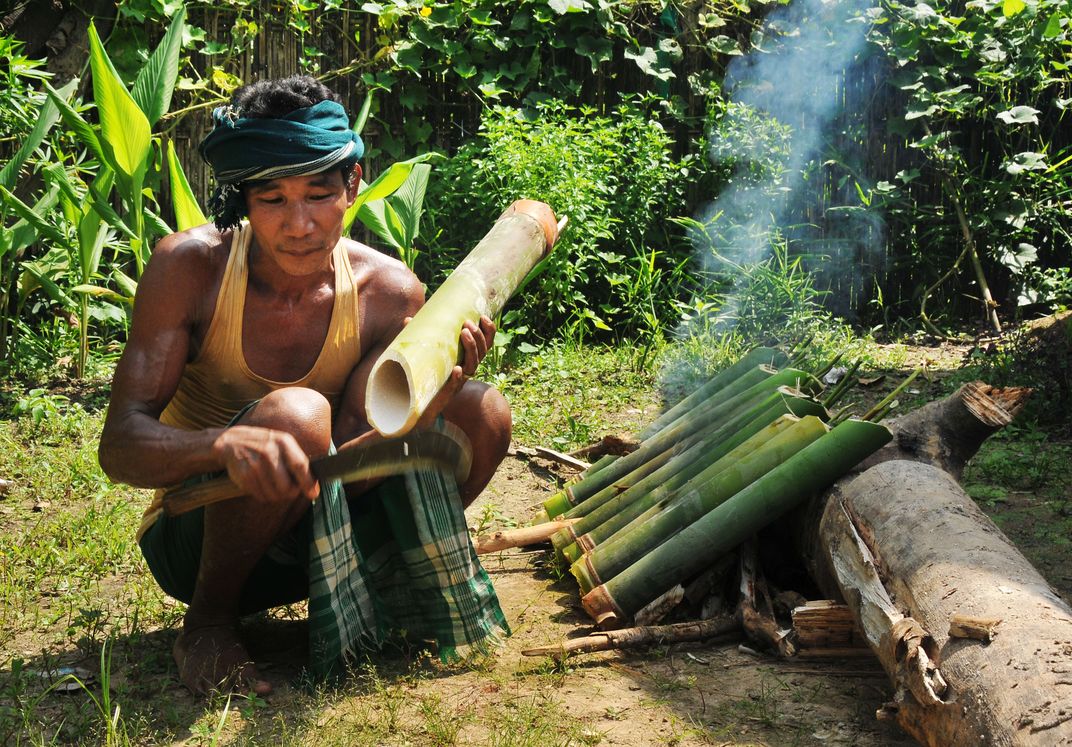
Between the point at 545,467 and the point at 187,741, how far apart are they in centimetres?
249

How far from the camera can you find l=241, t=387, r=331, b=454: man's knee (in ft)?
8.31

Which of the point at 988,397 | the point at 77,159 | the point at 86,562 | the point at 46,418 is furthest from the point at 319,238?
the point at 77,159

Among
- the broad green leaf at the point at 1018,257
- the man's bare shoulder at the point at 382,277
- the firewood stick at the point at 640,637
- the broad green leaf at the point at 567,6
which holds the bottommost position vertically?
the firewood stick at the point at 640,637

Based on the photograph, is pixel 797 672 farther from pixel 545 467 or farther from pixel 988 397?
pixel 545 467

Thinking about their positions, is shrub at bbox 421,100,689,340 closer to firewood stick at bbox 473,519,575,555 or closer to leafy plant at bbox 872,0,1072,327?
leafy plant at bbox 872,0,1072,327

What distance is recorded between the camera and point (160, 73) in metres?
5.19

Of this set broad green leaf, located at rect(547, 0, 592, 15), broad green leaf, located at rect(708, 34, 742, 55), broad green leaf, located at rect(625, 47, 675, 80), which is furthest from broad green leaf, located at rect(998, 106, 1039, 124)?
broad green leaf, located at rect(547, 0, 592, 15)

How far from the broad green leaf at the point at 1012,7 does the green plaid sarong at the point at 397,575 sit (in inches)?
205

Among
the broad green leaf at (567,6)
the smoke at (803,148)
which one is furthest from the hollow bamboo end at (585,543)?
the broad green leaf at (567,6)

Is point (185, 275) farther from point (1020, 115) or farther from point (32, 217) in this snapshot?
point (1020, 115)

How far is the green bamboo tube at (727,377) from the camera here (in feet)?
13.6

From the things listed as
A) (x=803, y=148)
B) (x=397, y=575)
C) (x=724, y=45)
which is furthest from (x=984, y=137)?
(x=397, y=575)

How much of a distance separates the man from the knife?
0.04 metres

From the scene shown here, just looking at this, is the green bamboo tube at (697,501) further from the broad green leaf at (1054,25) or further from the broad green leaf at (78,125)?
the broad green leaf at (1054,25)
